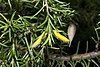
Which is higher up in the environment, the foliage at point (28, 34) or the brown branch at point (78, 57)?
the foliage at point (28, 34)

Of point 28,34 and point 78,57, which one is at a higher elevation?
point 28,34

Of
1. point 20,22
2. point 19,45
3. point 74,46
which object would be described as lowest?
point 74,46

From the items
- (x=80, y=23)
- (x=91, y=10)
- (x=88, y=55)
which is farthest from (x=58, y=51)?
(x=91, y=10)

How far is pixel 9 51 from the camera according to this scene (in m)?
1.10

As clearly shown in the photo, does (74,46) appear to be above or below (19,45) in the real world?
below

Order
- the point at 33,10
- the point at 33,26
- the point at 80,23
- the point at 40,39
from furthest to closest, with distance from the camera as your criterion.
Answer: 1. the point at 80,23
2. the point at 33,10
3. the point at 33,26
4. the point at 40,39

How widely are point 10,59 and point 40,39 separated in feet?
0.76

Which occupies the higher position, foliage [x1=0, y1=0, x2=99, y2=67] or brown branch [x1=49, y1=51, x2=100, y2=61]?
foliage [x1=0, y1=0, x2=99, y2=67]

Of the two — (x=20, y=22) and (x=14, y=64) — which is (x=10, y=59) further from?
(x=20, y=22)

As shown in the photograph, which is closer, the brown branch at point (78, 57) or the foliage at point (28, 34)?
the foliage at point (28, 34)

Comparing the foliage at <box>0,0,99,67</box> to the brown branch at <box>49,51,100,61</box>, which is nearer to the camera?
the foliage at <box>0,0,99,67</box>

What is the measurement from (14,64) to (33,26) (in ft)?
0.59

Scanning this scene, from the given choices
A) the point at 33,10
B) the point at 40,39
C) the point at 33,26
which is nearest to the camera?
the point at 40,39

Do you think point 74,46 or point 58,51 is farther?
point 74,46
